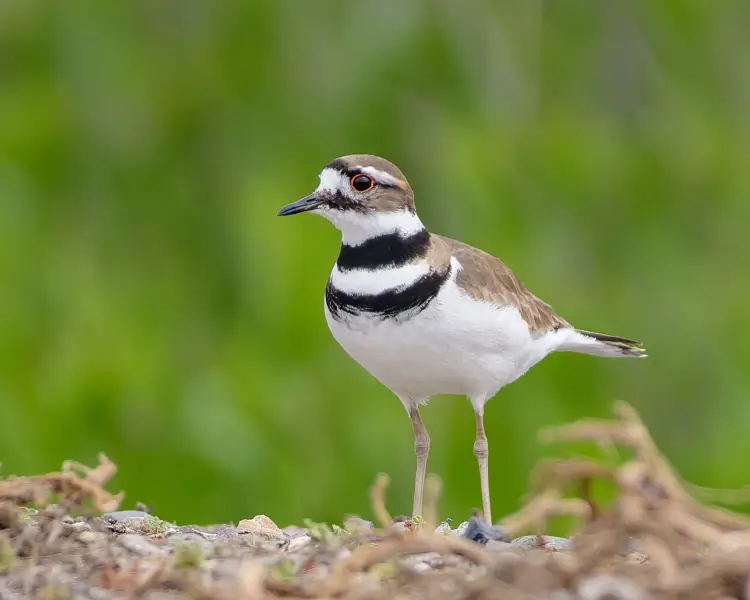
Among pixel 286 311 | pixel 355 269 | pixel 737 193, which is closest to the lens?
pixel 355 269

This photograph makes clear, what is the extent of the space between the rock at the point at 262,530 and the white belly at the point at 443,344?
0.57 meters

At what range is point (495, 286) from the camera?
3.99 metres

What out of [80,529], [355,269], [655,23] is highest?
[655,23]

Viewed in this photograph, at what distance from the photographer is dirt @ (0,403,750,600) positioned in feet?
7.56

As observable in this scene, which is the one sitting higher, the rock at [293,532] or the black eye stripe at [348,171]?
the black eye stripe at [348,171]

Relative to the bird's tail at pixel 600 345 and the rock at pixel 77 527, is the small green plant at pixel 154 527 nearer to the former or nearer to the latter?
the rock at pixel 77 527

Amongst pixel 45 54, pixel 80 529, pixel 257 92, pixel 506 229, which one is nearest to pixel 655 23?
pixel 506 229

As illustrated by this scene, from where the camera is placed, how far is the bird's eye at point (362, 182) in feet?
12.7

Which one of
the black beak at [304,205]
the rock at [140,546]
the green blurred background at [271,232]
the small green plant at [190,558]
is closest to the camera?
the small green plant at [190,558]

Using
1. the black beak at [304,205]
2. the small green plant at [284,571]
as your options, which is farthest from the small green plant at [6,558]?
the black beak at [304,205]

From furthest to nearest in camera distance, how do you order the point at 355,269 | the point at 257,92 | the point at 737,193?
the point at 737,193 → the point at 257,92 → the point at 355,269

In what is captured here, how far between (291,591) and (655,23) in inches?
237

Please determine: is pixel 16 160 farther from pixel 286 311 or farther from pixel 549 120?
pixel 549 120

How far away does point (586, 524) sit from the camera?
2432mm
